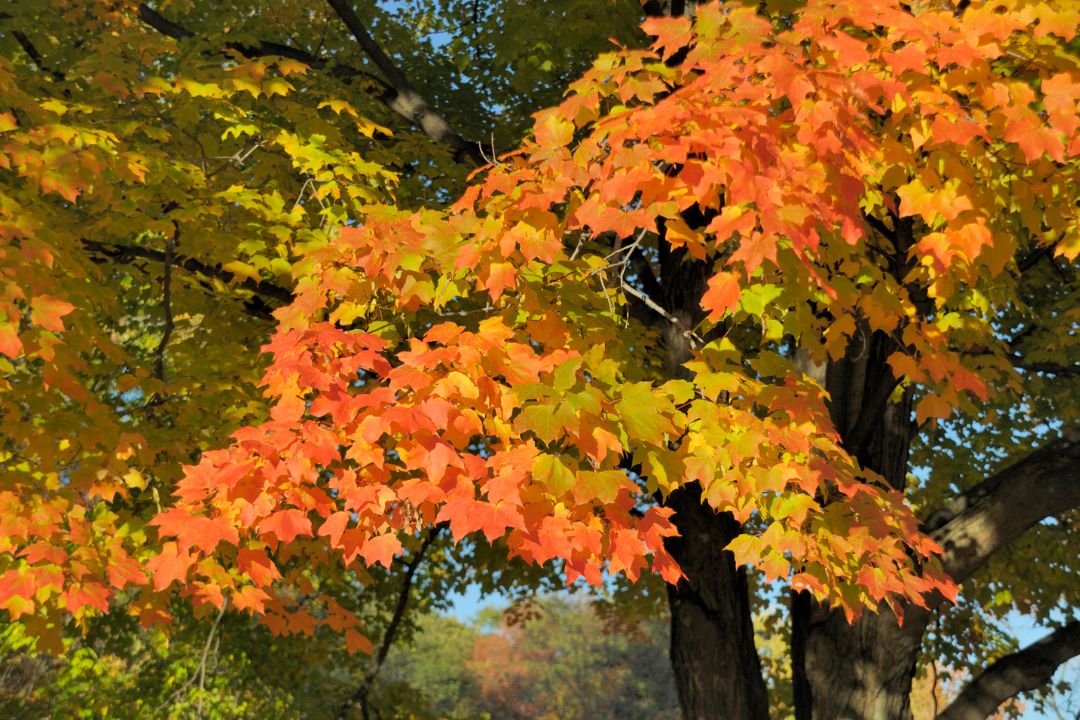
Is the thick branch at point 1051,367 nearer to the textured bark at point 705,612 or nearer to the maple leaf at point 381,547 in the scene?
the textured bark at point 705,612

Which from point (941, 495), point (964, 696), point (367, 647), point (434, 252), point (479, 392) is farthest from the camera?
point (941, 495)

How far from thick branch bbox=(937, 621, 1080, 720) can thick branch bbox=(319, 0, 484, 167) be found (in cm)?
600

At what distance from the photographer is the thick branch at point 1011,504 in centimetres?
686

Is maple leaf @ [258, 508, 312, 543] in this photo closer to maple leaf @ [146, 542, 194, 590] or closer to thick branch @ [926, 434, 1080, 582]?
maple leaf @ [146, 542, 194, 590]

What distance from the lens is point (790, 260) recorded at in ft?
15.4

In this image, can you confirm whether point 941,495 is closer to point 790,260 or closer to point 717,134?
point 790,260

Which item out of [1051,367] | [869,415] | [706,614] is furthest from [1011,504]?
[1051,367]

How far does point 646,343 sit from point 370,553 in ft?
15.4

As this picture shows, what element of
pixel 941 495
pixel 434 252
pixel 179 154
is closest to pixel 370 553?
pixel 434 252

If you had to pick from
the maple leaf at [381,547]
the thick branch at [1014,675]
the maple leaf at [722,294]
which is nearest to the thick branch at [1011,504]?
the thick branch at [1014,675]

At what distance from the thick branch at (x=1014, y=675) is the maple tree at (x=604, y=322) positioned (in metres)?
0.03

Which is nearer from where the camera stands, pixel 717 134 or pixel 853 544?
pixel 717 134

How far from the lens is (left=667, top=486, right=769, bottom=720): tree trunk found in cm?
760

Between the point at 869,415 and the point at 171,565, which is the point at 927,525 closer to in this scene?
the point at 869,415
